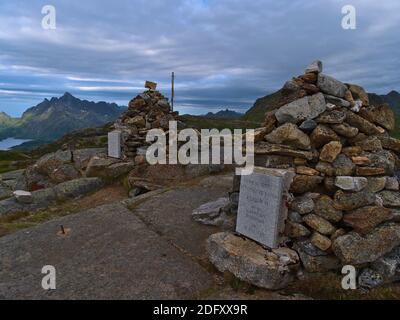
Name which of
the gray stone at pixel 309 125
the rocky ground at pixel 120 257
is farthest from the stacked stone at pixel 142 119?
the gray stone at pixel 309 125

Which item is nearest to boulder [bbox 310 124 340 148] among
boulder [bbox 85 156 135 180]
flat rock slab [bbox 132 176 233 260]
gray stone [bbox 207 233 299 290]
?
gray stone [bbox 207 233 299 290]

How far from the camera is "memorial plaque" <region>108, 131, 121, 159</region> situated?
23359 millimetres

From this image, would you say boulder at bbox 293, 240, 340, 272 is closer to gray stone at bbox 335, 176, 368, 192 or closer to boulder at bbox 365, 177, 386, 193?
gray stone at bbox 335, 176, 368, 192

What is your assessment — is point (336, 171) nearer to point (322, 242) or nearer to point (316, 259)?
point (322, 242)

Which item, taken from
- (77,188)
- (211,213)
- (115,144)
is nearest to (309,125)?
(211,213)

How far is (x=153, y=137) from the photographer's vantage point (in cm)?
2311

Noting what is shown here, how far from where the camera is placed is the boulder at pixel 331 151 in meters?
8.84

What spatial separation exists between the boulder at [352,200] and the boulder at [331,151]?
2.89 feet

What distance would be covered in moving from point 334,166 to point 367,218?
145 cm

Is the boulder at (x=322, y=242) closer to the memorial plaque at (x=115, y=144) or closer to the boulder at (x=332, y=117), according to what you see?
the boulder at (x=332, y=117)

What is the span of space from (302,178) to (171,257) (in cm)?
403

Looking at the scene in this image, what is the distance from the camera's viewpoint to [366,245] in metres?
8.06

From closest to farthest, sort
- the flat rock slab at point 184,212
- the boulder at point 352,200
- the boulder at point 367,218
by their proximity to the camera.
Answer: the boulder at point 367,218 < the boulder at point 352,200 < the flat rock slab at point 184,212
